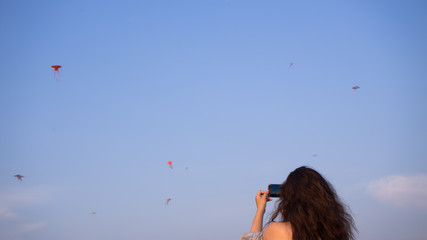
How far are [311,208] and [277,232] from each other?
40 centimetres

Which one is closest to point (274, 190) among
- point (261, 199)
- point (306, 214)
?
point (261, 199)

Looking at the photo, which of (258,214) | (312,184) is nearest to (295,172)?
(312,184)

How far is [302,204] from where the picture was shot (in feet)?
15.1

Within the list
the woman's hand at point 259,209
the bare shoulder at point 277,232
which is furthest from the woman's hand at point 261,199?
the bare shoulder at point 277,232

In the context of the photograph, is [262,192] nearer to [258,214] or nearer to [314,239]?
[258,214]

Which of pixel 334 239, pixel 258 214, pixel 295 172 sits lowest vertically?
pixel 334 239

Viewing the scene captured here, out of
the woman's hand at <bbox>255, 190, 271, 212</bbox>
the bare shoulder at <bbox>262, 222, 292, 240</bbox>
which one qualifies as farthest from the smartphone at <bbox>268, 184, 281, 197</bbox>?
the bare shoulder at <bbox>262, 222, 292, 240</bbox>

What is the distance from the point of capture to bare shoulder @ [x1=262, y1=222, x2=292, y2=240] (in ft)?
14.7

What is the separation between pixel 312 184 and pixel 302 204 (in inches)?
8.3

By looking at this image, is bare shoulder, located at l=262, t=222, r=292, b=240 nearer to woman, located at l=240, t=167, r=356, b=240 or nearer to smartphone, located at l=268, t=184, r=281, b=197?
woman, located at l=240, t=167, r=356, b=240

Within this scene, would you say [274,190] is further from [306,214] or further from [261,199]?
[306,214]

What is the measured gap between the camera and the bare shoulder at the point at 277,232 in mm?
4473

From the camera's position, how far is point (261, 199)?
15.9 feet

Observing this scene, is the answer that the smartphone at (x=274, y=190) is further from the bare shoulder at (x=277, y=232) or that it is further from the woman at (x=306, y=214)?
the bare shoulder at (x=277, y=232)
